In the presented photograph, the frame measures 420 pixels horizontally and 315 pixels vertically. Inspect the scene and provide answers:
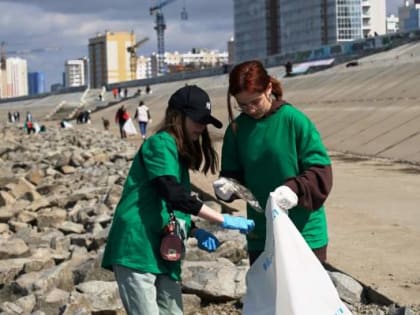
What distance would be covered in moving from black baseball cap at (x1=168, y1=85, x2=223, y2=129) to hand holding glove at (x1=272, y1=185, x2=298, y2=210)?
0.49 metres

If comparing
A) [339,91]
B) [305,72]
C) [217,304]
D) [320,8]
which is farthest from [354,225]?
[320,8]

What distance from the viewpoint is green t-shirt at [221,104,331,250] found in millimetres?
3926

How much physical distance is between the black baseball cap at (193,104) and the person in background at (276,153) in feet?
0.47

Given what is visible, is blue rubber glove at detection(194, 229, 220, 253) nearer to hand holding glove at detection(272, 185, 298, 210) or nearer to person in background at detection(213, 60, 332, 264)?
person in background at detection(213, 60, 332, 264)

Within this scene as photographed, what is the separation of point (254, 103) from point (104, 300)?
2.78 metres

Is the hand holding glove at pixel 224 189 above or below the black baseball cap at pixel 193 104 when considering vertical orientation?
below

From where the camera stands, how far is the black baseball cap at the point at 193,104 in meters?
3.92

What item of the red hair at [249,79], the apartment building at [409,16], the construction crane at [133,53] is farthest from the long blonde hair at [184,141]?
the construction crane at [133,53]

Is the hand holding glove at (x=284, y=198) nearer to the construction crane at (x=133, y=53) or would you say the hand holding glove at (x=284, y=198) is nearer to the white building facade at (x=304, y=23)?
the white building facade at (x=304, y=23)

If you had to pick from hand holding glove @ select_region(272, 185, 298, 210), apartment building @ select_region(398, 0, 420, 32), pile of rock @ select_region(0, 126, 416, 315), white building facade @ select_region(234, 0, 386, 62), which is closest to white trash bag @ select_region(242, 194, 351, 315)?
hand holding glove @ select_region(272, 185, 298, 210)

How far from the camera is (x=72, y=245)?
9.95 m

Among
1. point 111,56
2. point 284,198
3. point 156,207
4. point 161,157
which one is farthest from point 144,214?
point 111,56

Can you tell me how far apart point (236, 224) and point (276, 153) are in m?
0.37

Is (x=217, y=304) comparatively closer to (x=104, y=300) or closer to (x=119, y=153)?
(x=104, y=300)
